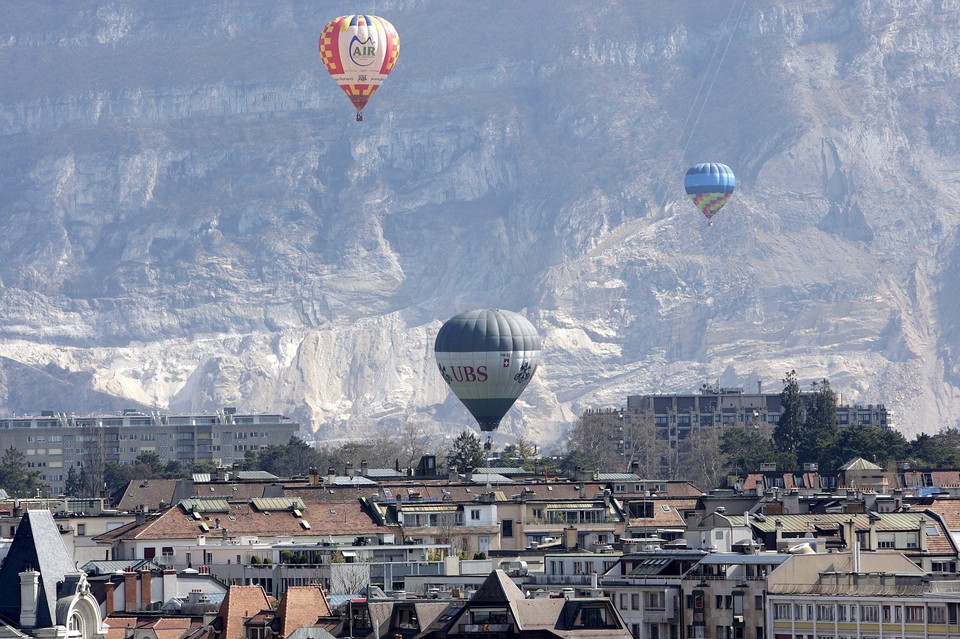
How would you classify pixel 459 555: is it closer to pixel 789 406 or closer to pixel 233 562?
pixel 233 562

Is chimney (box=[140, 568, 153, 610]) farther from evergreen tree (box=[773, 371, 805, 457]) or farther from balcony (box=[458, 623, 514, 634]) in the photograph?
evergreen tree (box=[773, 371, 805, 457])

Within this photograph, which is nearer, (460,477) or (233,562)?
(233,562)

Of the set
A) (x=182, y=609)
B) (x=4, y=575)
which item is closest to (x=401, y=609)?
(x=182, y=609)

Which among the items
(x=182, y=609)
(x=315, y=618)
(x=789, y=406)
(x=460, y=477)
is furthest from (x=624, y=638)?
(x=789, y=406)

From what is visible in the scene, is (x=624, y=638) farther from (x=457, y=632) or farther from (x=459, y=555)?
(x=459, y=555)

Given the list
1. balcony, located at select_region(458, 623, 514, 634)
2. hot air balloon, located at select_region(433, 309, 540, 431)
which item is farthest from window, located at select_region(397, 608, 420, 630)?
hot air balloon, located at select_region(433, 309, 540, 431)

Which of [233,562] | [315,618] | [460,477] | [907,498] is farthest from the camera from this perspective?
[460,477]

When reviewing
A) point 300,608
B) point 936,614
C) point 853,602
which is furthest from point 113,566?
point 936,614

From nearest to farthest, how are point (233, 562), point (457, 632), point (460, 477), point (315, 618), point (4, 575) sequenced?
1. point (4, 575)
2. point (457, 632)
3. point (315, 618)
4. point (233, 562)
5. point (460, 477)
